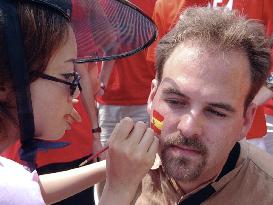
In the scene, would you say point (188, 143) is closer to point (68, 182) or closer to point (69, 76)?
point (69, 76)

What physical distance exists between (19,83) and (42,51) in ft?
0.36

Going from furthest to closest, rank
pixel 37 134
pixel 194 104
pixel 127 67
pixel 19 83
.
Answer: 1. pixel 127 67
2. pixel 194 104
3. pixel 37 134
4. pixel 19 83

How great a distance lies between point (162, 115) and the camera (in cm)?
176

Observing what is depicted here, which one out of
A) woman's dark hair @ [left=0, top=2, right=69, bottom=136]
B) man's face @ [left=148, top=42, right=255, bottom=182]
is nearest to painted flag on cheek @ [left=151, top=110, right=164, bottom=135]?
man's face @ [left=148, top=42, right=255, bottom=182]

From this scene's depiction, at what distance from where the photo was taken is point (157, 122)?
5.73 ft

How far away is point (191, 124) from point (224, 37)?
36 cm

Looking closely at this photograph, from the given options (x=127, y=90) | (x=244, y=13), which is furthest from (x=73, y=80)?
(x=127, y=90)

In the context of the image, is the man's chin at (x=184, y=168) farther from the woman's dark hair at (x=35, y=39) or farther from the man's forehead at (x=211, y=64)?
the woman's dark hair at (x=35, y=39)

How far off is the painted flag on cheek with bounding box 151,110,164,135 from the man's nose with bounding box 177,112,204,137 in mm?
81

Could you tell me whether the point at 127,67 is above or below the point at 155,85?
below

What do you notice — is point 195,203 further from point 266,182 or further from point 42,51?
point 42,51

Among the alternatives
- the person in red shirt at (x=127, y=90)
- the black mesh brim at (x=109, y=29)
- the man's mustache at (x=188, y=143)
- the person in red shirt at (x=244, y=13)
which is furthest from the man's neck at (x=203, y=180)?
the person in red shirt at (x=127, y=90)

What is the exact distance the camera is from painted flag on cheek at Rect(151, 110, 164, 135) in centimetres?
173

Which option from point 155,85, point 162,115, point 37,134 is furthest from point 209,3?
point 37,134
